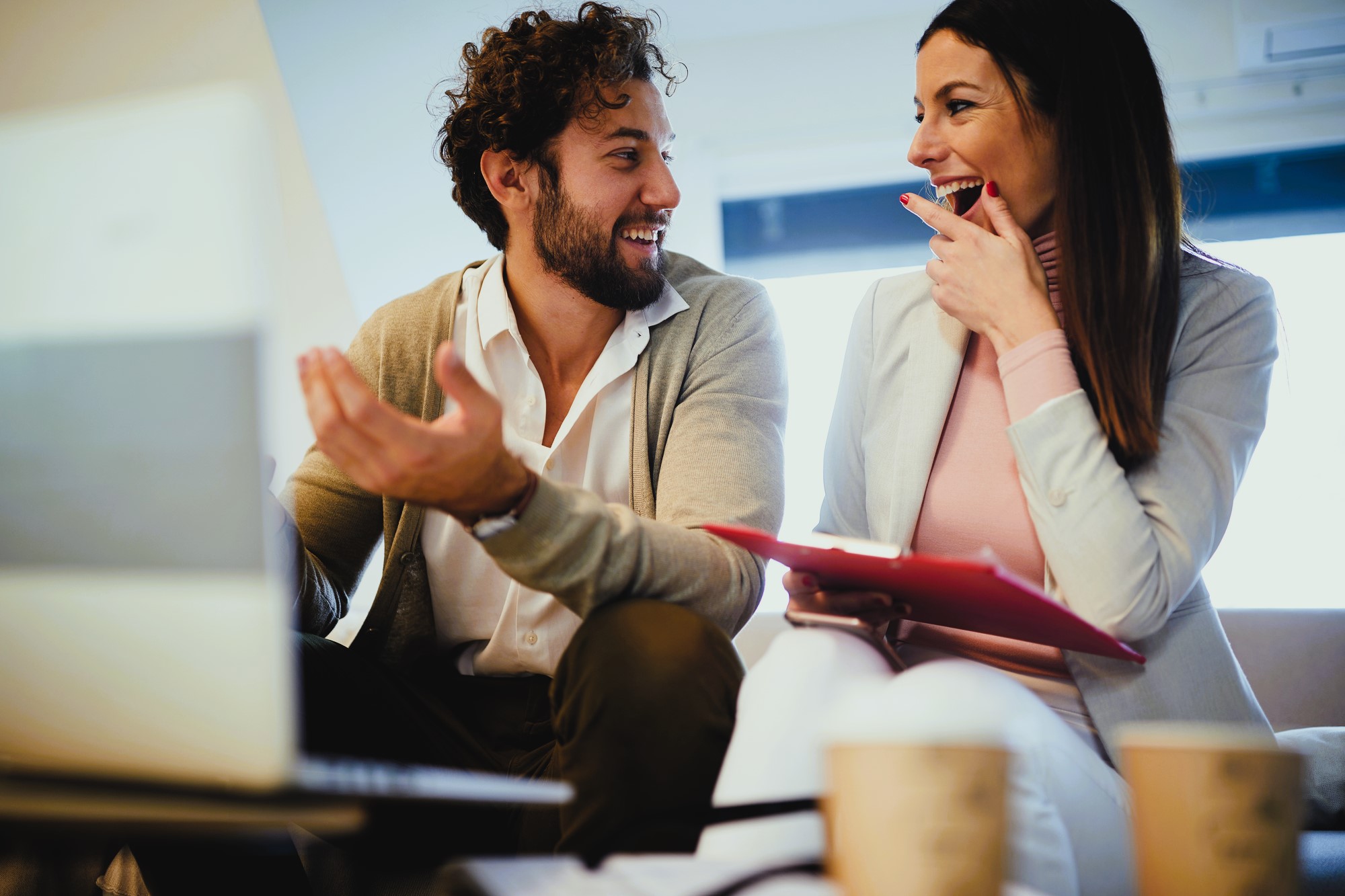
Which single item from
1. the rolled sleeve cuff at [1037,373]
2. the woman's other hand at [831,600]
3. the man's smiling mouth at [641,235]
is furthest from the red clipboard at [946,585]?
the man's smiling mouth at [641,235]

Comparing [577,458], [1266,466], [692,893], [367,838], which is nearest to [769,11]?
[1266,466]

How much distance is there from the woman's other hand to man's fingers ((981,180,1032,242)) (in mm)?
483

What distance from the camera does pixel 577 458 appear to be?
1375 millimetres

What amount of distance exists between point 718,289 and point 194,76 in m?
1.80

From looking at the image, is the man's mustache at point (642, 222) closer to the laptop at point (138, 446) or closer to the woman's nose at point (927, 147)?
the woman's nose at point (927, 147)

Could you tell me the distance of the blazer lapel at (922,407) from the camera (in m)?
1.22

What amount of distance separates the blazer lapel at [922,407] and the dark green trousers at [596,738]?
1.30ft

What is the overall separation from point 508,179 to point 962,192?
0.71 metres

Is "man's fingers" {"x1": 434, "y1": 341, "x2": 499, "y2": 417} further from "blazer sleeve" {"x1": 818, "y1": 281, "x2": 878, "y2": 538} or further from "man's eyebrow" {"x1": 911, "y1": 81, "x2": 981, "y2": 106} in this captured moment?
"man's eyebrow" {"x1": 911, "y1": 81, "x2": 981, "y2": 106}

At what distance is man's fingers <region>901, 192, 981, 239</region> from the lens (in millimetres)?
1249

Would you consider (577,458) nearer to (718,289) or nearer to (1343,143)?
(718,289)

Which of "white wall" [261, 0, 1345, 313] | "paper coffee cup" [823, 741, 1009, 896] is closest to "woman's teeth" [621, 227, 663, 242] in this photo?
"paper coffee cup" [823, 741, 1009, 896]

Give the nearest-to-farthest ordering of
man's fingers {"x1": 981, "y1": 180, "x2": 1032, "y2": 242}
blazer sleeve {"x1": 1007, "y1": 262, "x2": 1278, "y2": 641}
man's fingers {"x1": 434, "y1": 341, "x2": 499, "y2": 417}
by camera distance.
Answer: man's fingers {"x1": 434, "y1": 341, "x2": 499, "y2": 417}, blazer sleeve {"x1": 1007, "y1": 262, "x2": 1278, "y2": 641}, man's fingers {"x1": 981, "y1": 180, "x2": 1032, "y2": 242}

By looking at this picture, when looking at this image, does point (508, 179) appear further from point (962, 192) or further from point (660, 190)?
point (962, 192)
